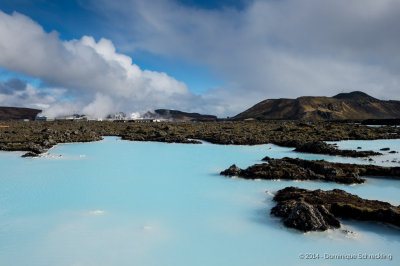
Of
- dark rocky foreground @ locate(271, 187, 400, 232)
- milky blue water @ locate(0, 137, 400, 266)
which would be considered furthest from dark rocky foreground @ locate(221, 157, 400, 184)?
dark rocky foreground @ locate(271, 187, 400, 232)

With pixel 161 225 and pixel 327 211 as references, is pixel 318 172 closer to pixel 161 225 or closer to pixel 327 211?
pixel 327 211

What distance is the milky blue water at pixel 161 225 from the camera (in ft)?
20.8

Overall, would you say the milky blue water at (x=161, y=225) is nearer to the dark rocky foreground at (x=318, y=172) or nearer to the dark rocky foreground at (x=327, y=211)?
the dark rocky foreground at (x=327, y=211)

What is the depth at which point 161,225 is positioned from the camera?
7984 mm

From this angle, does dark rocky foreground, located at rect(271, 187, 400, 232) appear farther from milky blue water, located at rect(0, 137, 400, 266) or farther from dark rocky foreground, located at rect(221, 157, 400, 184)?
dark rocky foreground, located at rect(221, 157, 400, 184)

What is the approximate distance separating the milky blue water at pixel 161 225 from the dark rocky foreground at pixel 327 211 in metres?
0.24

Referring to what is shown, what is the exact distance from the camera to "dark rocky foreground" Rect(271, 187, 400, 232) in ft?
24.2

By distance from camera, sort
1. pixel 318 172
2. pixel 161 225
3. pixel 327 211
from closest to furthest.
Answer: pixel 327 211 → pixel 161 225 → pixel 318 172

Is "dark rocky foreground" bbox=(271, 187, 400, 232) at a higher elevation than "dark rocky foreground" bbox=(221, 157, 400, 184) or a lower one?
lower

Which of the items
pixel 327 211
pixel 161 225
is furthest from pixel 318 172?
pixel 161 225

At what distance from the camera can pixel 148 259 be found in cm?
624

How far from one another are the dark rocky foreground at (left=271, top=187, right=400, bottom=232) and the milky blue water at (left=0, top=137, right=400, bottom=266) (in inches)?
9.5

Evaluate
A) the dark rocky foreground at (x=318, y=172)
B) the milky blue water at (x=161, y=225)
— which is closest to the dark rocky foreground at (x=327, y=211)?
the milky blue water at (x=161, y=225)

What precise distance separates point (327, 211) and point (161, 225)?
467cm
